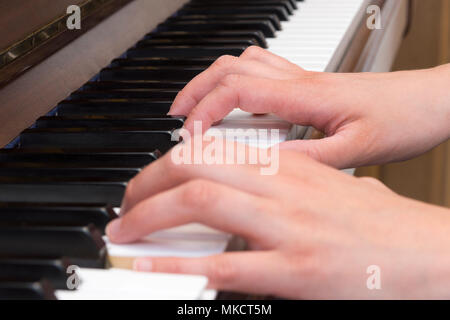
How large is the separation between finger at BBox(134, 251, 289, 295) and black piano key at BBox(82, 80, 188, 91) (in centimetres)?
54

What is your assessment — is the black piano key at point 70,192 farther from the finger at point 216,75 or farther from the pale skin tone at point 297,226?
the finger at point 216,75

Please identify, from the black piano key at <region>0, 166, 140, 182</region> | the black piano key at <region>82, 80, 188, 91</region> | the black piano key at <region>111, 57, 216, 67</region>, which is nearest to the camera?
the black piano key at <region>0, 166, 140, 182</region>

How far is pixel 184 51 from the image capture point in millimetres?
1297

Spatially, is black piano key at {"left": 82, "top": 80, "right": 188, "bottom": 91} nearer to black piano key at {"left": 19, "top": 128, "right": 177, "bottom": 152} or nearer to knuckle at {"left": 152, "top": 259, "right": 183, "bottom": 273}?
black piano key at {"left": 19, "top": 128, "right": 177, "bottom": 152}

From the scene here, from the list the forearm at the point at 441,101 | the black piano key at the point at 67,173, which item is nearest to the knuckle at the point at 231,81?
the black piano key at the point at 67,173

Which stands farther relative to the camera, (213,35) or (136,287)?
(213,35)

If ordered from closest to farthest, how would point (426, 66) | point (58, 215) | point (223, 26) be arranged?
point (58, 215)
point (223, 26)
point (426, 66)

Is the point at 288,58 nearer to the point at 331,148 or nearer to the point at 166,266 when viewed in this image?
the point at 331,148

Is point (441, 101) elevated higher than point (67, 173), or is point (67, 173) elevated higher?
point (441, 101)

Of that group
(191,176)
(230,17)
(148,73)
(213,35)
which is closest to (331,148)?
(191,176)

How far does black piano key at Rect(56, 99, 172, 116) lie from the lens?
3.40 ft

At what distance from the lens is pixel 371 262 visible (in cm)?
64

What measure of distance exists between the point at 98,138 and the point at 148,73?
0.30 m

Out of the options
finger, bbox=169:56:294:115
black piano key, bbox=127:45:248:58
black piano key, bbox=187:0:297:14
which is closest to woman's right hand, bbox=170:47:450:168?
finger, bbox=169:56:294:115
